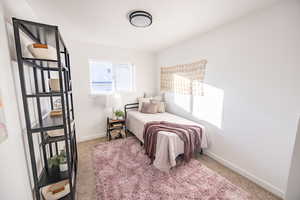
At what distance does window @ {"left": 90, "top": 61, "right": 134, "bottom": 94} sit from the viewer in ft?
9.88

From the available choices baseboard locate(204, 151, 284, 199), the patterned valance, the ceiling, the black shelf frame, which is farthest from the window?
baseboard locate(204, 151, 284, 199)

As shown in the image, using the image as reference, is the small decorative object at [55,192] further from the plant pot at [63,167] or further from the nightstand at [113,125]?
the nightstand at [113,125]

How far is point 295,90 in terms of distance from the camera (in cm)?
132

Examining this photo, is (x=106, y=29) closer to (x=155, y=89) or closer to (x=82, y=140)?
(x=155, y=89)

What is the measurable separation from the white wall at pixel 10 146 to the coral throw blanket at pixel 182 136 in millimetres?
1494

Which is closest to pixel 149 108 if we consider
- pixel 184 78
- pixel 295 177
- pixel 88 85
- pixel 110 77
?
pixel 184 78

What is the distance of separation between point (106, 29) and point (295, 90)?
278 centimetres

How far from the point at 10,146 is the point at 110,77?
8.17ft

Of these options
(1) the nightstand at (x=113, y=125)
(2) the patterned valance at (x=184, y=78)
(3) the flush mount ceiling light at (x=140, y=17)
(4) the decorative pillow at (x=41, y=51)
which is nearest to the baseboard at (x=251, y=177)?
(2) the patterned valance at (x=184, y=78)

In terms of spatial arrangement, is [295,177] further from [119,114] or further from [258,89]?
[119,114]

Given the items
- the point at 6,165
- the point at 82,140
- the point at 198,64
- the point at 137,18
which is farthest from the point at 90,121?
the point at 198,64

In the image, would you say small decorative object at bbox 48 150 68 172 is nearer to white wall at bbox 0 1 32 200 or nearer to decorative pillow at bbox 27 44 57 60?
white wall at bbox 0 1 32 200

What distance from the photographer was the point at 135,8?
1.54m

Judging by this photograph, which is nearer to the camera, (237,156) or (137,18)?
(137,18)
